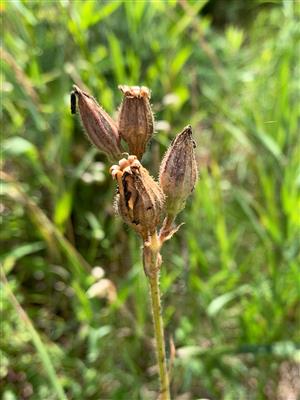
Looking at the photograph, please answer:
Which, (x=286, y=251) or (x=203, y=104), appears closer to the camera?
(x=286, y=251)

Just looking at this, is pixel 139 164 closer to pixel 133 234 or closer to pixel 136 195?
pixel 136 195

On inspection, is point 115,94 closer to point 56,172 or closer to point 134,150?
point 56,172

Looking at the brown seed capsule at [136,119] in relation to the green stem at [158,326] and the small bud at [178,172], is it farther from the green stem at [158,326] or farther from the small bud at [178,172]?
the green stem at [158,326]

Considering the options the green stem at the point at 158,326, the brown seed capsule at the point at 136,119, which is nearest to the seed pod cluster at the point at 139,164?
the brown seed capsule at the point at 136,119

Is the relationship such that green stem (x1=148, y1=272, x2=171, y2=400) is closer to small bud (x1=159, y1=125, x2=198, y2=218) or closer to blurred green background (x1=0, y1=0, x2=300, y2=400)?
small bud (x1=159, y1=125, x2=198, y2=218)

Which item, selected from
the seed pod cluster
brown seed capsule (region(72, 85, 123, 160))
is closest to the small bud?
the seed pod cluster

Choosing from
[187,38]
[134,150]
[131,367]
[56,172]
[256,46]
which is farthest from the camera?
[256,46]

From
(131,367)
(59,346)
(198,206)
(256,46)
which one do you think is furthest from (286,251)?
(256,46)
